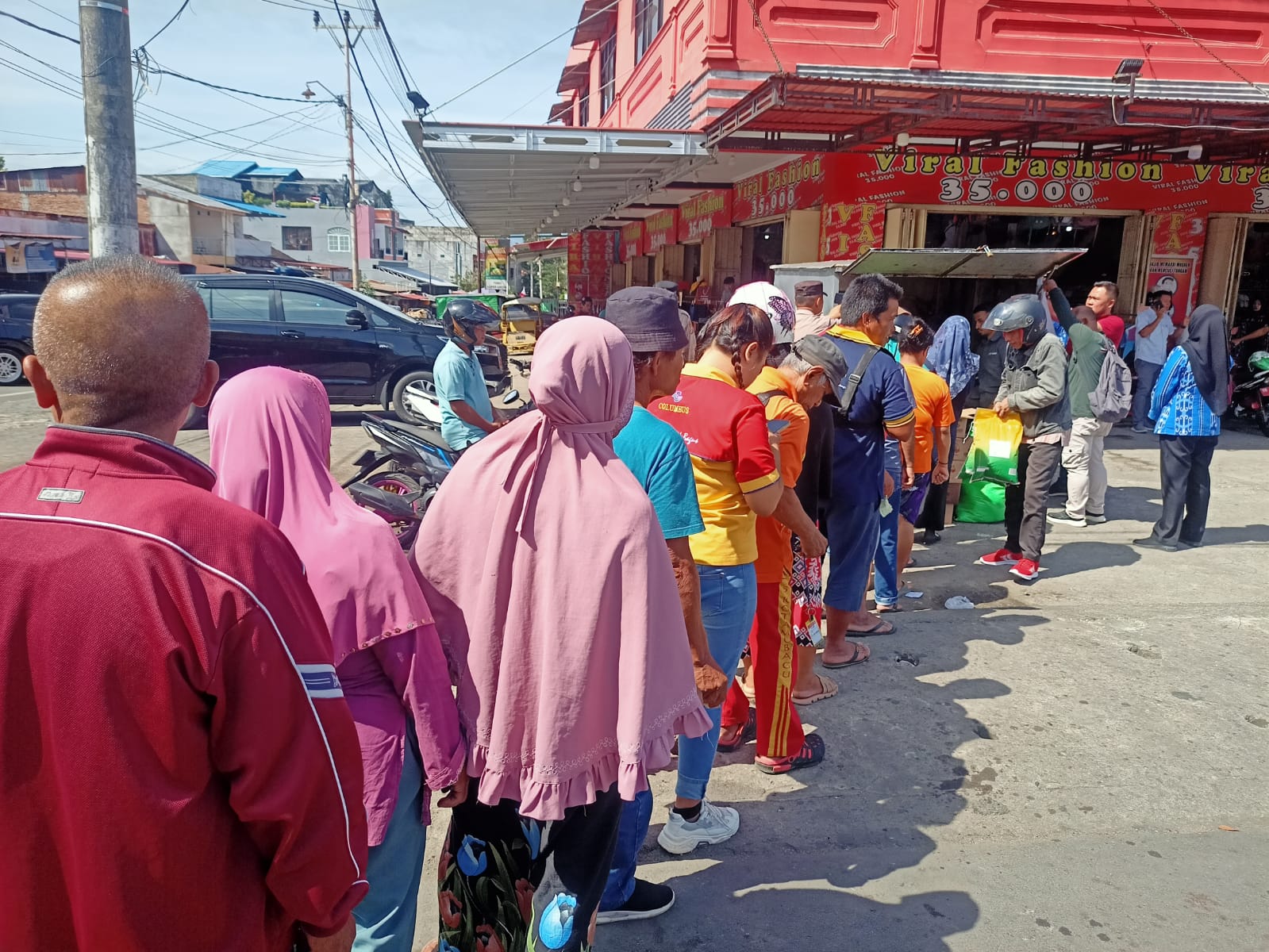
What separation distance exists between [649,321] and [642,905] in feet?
5.75

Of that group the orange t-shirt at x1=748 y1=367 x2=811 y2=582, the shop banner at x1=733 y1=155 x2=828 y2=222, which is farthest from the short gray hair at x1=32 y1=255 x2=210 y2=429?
the shop banner at x1=733 y1=155 x2=828 y2=222

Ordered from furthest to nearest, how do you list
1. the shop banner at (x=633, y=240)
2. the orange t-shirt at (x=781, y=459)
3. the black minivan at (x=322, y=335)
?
the shop banner at (x=633, y=240) < the black minivan at (x=322, y=335) < the orange t-shirt at (x=781, y=459)

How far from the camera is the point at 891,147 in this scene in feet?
32.2

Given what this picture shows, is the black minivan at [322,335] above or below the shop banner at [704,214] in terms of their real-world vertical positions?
below

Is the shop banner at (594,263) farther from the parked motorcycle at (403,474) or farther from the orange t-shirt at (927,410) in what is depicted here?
the orange t-shirt at (927,410)

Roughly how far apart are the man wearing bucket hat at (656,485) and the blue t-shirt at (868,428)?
1.69 m

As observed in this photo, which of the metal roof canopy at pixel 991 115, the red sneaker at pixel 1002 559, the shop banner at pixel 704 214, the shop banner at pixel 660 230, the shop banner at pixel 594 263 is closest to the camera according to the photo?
the red sneaker at pixel 1002 559

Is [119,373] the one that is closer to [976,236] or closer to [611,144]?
[611,144]

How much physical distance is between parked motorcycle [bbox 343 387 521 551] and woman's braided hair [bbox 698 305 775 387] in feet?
9.26

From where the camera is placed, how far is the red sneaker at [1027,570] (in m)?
5.57

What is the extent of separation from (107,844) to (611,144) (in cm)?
942

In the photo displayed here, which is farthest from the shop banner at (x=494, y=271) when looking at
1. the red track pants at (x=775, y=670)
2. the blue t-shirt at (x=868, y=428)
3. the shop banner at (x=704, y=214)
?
the red track pants at (x=775, y=670)

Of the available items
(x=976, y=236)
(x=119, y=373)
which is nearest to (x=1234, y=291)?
(x=976, y=236)

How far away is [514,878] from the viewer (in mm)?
2041
